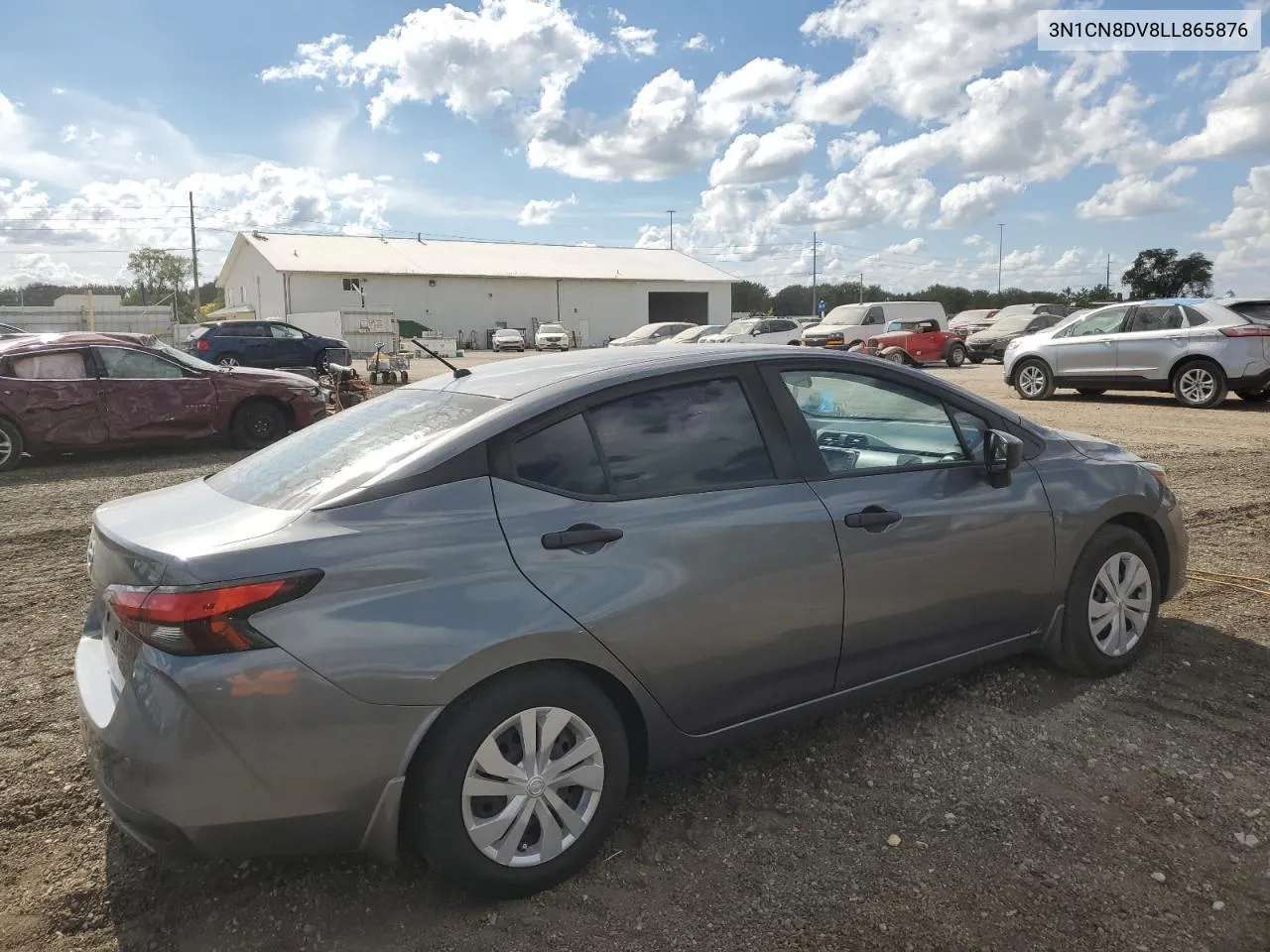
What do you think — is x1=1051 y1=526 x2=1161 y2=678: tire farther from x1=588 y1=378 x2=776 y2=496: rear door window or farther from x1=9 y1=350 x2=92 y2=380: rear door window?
x1=9 y1=350 x2=92 y2=380: rear door window

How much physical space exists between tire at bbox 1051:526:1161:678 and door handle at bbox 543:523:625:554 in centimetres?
227

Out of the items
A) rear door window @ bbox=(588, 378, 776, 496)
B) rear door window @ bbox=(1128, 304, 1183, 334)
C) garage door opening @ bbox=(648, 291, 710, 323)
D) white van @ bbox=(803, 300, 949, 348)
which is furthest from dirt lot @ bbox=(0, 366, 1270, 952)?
garage door opening @ bbox=(648, 291, 710, 323)

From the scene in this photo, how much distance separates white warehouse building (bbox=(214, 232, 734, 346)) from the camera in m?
52.2

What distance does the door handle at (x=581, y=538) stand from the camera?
8.68 feet

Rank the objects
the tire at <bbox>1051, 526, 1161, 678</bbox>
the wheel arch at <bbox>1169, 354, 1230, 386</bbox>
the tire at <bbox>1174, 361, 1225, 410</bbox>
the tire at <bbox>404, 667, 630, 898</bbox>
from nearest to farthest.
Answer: the tire at <bbox>404, 667, 630, 898</bbox>
the tire at <bbox>1051, 526, 1161, 678</bbox>
the wheel arch at <bbox>1169, 354, 1230, 386</bbox>
the tire at <bbox>1174, 361, 1225, 410</bbox>

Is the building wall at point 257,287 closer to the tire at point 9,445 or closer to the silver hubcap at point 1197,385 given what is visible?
the tire at point 9,445

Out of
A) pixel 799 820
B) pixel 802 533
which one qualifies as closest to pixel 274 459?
pixel 802 533

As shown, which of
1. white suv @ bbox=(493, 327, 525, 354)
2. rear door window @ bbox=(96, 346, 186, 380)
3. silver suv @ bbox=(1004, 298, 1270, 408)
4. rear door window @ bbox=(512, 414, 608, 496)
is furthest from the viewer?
white suv @ bbox=(493, 327, 525, 354)

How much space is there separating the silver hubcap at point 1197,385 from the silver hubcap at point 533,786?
584 inches

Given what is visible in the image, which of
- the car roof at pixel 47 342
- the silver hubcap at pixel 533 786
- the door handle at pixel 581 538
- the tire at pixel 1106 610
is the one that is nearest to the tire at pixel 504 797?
the silver hubcap at pixel 533 786

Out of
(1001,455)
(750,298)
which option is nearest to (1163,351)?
(1001,455)

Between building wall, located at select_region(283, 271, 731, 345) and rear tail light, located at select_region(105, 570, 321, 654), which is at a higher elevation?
building wall, located at select_region(283, 271, 731, 345)

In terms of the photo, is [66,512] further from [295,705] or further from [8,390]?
[295,705]

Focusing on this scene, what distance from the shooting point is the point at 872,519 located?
10.7ft
